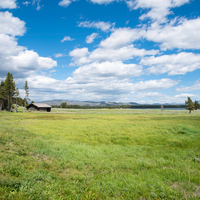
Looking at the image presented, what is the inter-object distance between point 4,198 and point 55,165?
13.7ft

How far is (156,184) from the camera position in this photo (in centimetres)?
718

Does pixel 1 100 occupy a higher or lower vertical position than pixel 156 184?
higher

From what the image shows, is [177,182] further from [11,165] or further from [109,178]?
[11,165]

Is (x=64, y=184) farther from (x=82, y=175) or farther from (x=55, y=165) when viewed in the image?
(x=55, y=165)

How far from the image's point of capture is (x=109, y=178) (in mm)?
7801

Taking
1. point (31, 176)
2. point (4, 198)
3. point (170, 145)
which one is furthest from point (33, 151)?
point (170, 145)

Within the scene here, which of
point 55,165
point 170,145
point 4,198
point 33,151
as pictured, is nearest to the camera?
point 4,198

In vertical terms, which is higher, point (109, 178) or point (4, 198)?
point (4, 198)

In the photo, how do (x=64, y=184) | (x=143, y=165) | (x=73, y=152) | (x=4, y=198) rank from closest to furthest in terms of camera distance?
(x=4, y=198)
(x=64, y=184)
(x=143, y=165)
(x=73, y=152)

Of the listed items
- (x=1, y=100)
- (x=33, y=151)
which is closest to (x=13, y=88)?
(x=1, y=100)

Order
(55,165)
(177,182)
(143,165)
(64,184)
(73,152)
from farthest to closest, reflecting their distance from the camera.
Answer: (73,152) < (143,165) < (55,165) < (177,182) < (64,184)

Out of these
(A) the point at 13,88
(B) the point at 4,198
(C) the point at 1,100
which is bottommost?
(B) the point at 4,198

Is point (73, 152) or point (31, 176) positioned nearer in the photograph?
point (31, 176)

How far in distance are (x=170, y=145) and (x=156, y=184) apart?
9799 millimetres
